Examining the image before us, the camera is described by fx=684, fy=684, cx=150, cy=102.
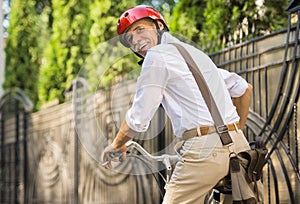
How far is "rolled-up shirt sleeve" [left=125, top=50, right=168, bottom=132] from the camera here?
116 inches

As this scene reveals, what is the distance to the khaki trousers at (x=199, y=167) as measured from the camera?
3016mm

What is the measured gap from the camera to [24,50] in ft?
46.9

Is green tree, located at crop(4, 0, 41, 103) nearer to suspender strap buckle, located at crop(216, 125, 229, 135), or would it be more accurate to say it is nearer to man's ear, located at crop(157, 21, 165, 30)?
man's ear, located at crop(157, 21, 165, 30)

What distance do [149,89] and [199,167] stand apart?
1.37 feet

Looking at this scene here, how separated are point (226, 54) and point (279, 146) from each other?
3.33 feet

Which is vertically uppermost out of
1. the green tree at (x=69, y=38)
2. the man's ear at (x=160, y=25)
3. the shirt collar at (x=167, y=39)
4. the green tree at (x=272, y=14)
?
the green tree at (x=69, y=38)

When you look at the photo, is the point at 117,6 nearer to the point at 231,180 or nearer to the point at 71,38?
the point at 71,38

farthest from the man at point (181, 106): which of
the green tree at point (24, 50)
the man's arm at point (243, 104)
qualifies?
the green tree at point (24, 50)

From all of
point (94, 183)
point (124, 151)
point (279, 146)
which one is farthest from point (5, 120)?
point (124, 151)

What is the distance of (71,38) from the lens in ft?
35.9

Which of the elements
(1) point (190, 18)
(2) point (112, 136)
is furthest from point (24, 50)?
(2) point (112, 136)

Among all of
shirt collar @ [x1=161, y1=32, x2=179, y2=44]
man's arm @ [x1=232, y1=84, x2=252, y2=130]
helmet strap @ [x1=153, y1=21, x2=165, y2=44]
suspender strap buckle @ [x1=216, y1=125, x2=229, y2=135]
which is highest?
helmet strap @ [x1=153, y1=21, x2=165, y2=44]

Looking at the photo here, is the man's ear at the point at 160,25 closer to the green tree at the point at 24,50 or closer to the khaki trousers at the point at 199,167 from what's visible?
the khaki trousers at the point at 199,167

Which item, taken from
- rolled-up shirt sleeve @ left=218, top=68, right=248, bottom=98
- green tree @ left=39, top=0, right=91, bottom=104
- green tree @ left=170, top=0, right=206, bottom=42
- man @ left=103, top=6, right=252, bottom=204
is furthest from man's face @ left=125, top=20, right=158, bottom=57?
green tree @ left=39, top=0, right=91, bottom=104
